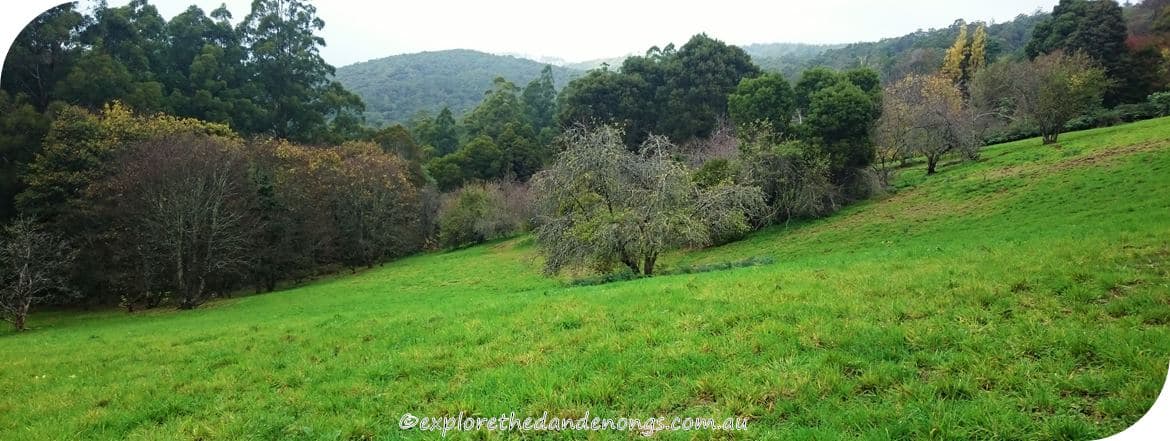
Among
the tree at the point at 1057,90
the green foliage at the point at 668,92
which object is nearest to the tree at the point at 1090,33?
the tree at the point at 1057,90

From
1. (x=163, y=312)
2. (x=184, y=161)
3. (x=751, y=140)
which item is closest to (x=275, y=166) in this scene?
(x=184, y=161)

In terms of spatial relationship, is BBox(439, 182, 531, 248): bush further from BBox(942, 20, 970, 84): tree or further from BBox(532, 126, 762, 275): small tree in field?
BBox(942, 20, 970, 84): tree

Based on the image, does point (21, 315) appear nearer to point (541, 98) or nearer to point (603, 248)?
point (603, 248)

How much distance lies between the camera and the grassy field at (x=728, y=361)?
3664 millimetres

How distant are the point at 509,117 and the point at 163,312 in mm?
50948

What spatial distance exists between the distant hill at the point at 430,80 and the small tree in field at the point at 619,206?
62.5m

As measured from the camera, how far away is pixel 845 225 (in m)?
22.4

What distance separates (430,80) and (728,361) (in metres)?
104

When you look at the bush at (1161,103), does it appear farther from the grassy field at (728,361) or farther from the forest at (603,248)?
the grassy field at (728,361)

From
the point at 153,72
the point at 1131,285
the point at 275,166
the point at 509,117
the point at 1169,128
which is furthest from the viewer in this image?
the point at 509,117

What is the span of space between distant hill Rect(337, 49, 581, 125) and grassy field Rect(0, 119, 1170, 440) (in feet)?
231

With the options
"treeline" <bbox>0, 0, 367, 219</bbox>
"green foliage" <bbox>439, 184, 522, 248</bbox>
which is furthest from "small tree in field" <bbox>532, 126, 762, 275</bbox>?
"green foliage" <bbox>439, 184, 522, 248</bbox>

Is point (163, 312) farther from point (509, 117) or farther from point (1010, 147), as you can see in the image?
point (509, 117)

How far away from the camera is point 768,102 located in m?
37.0
